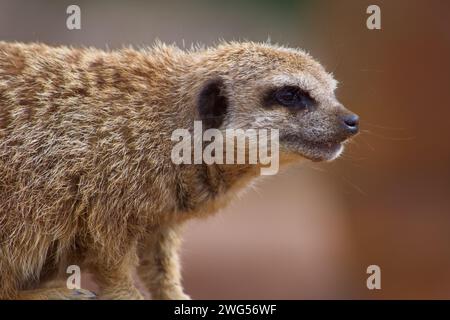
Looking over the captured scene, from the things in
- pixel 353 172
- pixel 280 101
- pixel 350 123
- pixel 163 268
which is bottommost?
pixel 163 268

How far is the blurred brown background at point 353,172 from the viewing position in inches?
358

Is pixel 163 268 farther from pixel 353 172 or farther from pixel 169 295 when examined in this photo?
pixel 353 172

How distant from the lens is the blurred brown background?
29.9 ft

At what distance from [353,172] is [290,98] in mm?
5749

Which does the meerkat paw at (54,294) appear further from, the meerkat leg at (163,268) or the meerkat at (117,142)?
the meerkat leg at (163,268)

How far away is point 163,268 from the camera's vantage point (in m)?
4.88

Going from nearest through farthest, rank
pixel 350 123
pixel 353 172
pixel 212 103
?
pixel 350 123 < pixel 212 103 < pixel 353 172

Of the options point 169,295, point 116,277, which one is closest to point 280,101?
point 116,277

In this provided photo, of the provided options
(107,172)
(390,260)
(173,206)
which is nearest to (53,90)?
(107,172)

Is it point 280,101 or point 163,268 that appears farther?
point 163,268

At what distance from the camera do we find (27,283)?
4.43m

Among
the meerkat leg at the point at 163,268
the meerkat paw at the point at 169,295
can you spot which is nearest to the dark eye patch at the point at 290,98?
the meerkat leg at the point at 163,268

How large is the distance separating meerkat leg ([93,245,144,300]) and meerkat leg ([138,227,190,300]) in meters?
0.45

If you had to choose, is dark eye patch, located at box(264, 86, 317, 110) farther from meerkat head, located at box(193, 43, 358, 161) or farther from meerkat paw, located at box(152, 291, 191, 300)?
meerkat paw, located at box(152, 291, 191, 300)
